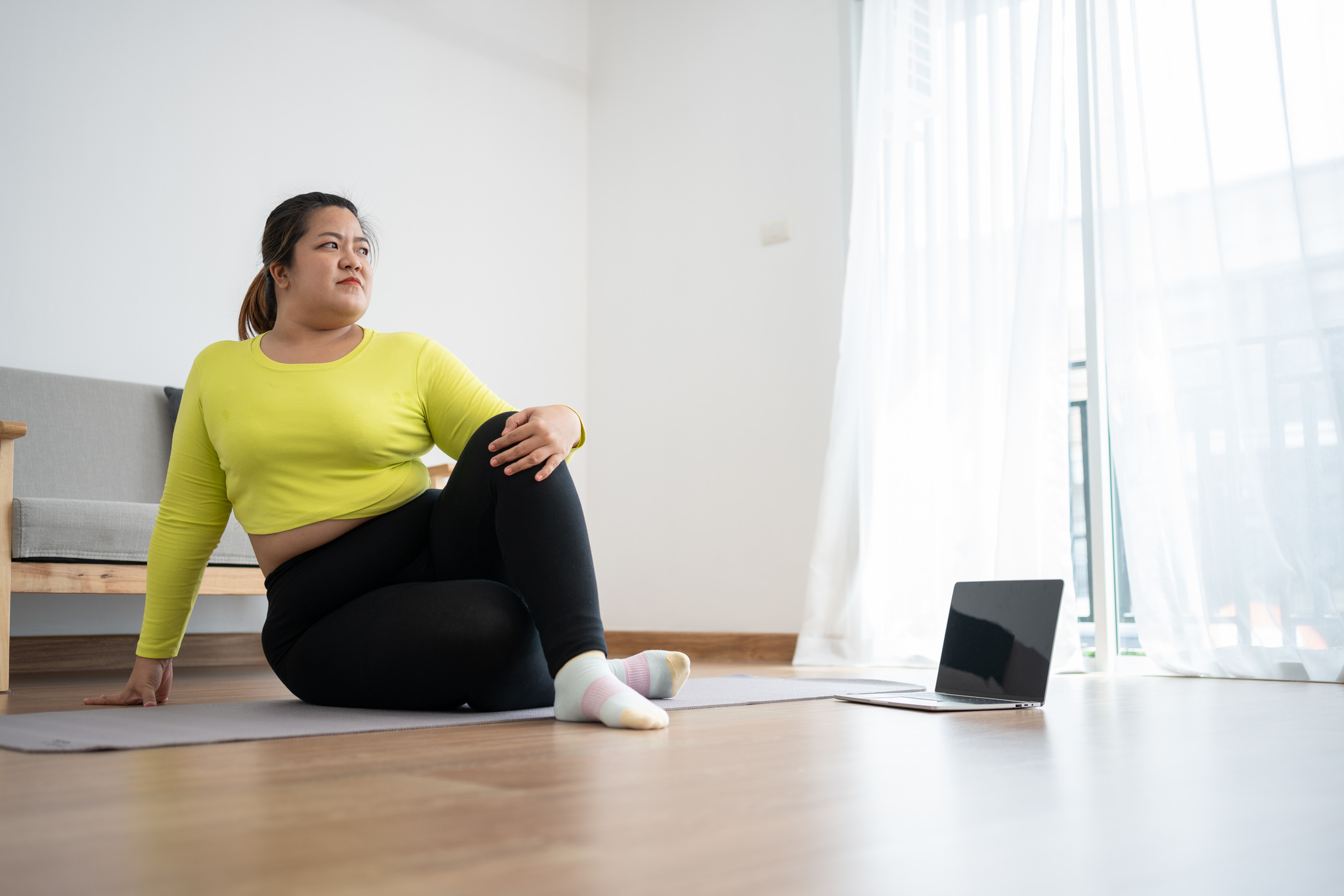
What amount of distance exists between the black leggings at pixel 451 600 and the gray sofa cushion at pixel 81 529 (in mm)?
955

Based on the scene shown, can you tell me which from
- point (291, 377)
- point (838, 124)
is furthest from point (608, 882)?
point (838, 124)

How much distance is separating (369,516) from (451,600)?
0.73ft

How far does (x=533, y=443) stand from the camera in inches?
55.8

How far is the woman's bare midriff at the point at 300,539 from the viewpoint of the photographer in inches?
61.9

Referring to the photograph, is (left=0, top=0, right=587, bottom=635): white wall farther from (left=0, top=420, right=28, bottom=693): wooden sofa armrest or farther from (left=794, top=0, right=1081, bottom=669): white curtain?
(left=794, top=0, right=1081, bottom=669): white curtain

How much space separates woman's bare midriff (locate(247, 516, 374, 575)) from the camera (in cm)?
157

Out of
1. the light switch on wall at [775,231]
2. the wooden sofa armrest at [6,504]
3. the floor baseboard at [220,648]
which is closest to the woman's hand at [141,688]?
the wooden sofa armrest at [6,504]

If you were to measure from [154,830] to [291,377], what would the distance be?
0.94 meters

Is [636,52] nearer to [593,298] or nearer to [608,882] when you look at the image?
[593,298]

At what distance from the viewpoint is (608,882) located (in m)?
0.61

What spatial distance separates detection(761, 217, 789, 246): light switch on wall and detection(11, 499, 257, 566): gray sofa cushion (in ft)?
7.58

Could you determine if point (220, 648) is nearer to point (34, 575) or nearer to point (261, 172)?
point (34, 575)

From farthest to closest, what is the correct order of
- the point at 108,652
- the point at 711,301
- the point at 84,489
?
the point at 711,301, the point at 108,652, the point at 84,489

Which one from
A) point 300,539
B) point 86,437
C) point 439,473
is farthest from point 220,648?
point 300,539
